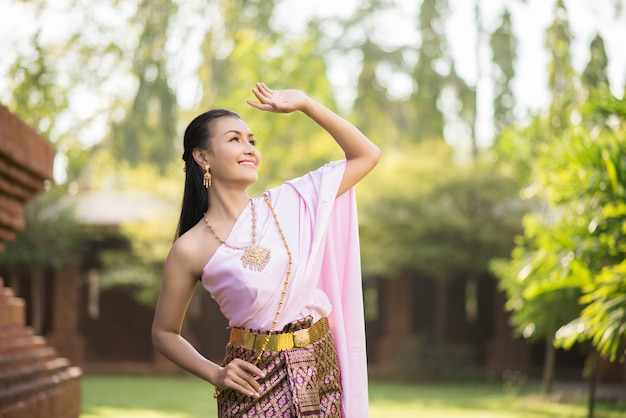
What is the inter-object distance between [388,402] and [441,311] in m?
5.74

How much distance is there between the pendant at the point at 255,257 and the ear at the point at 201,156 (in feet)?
1.12

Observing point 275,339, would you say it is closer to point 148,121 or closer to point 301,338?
point 301,338

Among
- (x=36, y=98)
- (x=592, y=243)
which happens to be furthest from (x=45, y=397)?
(x=36, y=98)

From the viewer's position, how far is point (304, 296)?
128 inches

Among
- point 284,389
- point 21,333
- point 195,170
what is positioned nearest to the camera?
point 284,389

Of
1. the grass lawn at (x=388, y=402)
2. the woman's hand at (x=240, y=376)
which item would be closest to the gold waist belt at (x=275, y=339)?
the woman's hand at (x=240, y=376)

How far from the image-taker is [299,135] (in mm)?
21266

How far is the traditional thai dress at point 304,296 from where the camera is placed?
10.5ft

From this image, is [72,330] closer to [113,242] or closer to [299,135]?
[113,242]

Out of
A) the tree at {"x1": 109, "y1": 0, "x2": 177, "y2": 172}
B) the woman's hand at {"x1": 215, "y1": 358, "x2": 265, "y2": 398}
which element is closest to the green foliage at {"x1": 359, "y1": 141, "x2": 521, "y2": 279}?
the tree at {"x1": 109, "y1": 0, "x2": 177, "y2": 172}

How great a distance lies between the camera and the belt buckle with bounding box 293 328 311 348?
10.6ft

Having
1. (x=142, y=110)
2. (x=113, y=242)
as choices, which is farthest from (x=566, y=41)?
(x=142, y=110)

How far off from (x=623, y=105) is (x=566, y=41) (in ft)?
35.7

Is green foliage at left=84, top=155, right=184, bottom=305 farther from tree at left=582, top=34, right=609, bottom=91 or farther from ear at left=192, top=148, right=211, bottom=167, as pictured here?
ear at left=192, top=148, right=211, bottom=167
